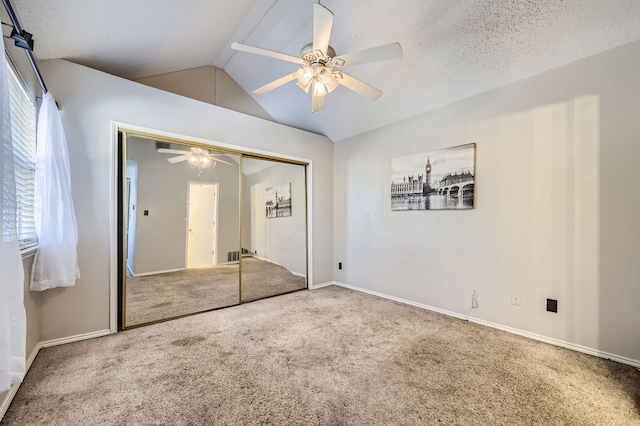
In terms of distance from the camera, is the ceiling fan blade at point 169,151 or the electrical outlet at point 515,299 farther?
the ceiling fan blade at point 169,151

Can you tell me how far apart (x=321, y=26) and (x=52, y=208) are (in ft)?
7.91

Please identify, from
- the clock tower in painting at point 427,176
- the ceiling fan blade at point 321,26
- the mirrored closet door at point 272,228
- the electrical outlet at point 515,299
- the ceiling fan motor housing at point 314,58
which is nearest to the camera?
the ceiling fan blade at point 321,26

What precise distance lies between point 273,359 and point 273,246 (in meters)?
1.89

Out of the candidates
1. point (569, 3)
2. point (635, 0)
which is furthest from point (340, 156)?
point (635, 0)

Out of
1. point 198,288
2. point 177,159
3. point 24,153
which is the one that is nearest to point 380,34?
point 177,159

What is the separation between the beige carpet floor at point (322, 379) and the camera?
4.78 ft

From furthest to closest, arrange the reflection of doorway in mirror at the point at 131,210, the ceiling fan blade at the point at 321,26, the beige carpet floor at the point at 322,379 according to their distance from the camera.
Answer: the reflection of doorway in mirror at the point at 131,210 → the ceiling fan blade at the point at 321,26 → the beige carpet floor at the point at 322,379

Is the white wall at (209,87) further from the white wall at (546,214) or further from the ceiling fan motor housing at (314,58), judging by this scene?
the white wall at (546,214)

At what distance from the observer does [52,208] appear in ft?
6.57

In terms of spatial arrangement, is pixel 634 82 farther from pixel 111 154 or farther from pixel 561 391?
pixel 111 154

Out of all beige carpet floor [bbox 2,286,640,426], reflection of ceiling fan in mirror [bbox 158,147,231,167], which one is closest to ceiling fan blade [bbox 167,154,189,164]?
reflection of ceiling fan in mirror [bbox 158,147,231,167]

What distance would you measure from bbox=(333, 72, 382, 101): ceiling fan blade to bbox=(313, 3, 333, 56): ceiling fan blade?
0.81ft

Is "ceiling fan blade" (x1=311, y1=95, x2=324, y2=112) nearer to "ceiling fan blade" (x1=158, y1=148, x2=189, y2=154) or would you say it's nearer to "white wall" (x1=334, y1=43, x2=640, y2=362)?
"white wall" (x1=334, y1=43, x2=640, y2=362)

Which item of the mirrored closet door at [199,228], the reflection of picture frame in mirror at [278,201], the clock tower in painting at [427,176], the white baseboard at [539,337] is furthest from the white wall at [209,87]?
the white baseboard at [539,337]
